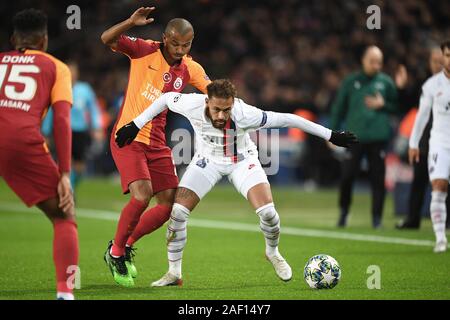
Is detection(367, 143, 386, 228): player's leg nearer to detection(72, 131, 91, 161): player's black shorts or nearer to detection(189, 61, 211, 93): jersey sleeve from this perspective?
detection(72, 131, 91, 161): player's black shorts

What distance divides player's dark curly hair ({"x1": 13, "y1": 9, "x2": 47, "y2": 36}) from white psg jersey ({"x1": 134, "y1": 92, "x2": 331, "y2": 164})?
1.68 meters

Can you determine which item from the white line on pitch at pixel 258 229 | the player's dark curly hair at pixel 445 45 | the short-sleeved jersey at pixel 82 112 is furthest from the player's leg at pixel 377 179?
the short-sleeved jersey at pixel 82 112

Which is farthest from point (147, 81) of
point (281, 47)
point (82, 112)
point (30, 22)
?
point (281, 47)

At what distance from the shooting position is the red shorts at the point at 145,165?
881 centimetres

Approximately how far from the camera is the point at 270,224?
8656 mm

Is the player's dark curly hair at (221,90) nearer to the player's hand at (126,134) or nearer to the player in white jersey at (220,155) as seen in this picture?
the player in white jersey at (220,155)

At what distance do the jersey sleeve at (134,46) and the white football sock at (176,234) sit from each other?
150 centimetres

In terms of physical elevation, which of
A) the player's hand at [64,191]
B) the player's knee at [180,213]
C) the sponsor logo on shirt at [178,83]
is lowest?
the player's knee at [180,213]

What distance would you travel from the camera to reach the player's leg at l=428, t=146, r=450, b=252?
11062mm

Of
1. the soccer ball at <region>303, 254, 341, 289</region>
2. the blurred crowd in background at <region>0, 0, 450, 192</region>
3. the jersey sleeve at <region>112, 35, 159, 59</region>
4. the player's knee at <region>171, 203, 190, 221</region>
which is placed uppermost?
the blurred crowd in background at <region>0, 0, 450, 192</region>

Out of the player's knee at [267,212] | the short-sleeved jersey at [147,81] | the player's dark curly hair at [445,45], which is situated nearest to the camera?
the player's knee at [267,212]

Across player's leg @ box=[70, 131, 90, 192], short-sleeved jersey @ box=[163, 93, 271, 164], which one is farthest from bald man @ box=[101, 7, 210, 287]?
player's leg @ box=[70, 131, 90, 192]
